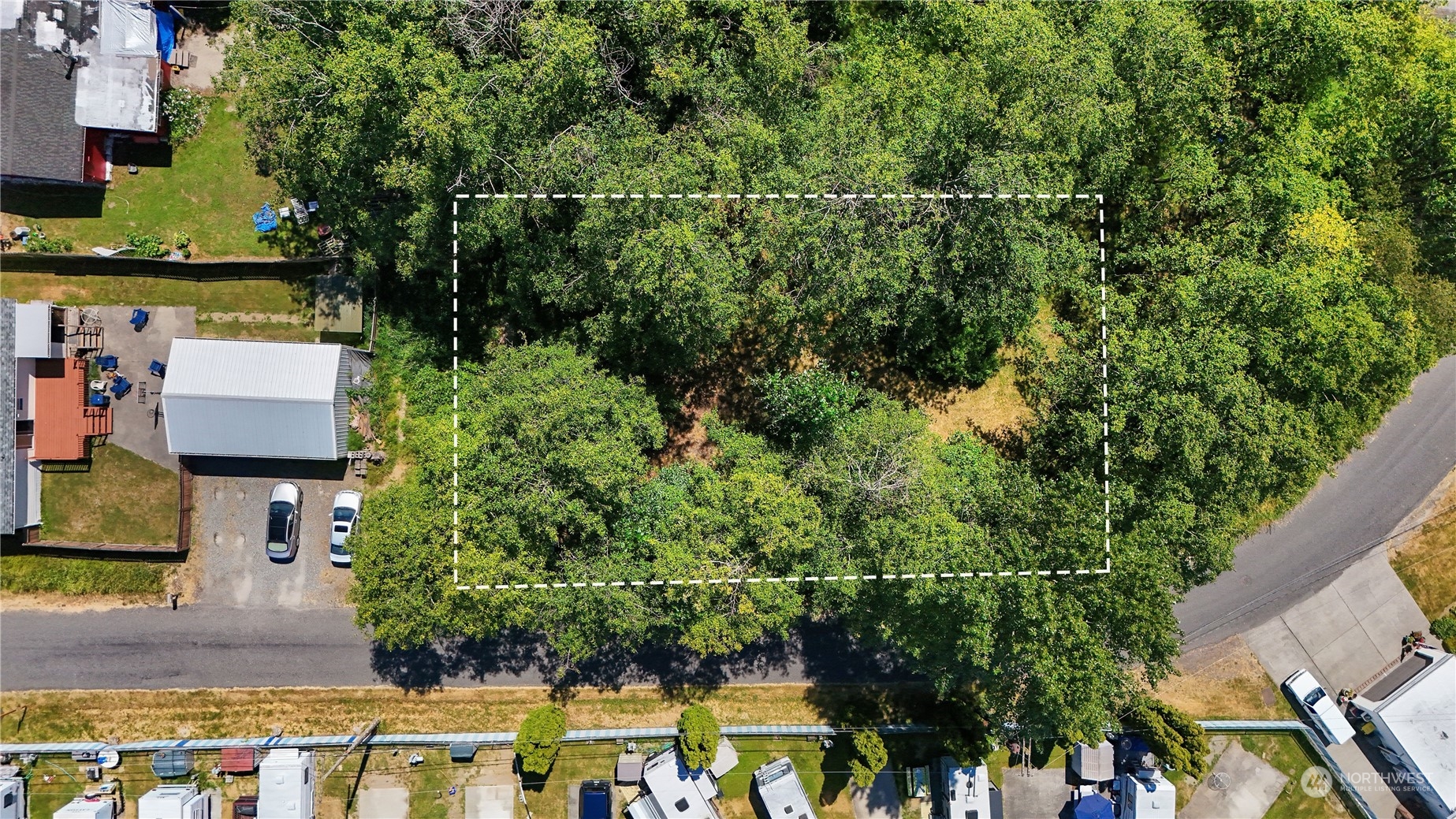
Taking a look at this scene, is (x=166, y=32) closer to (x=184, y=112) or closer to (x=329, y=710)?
(x=184, y=112)

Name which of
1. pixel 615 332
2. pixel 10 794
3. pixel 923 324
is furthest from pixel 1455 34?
pixel 10 794

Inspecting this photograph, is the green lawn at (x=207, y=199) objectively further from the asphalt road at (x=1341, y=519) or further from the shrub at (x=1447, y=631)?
the shrub at (x=1447, y=631)

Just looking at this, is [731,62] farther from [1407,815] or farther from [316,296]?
[1407,815]

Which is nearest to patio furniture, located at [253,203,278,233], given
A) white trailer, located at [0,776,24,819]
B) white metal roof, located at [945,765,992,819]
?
white trailer, located at [0,776,24,819]

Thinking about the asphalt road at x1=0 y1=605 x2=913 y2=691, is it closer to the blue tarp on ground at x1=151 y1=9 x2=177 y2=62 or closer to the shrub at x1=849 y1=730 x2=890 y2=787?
the shrub at x1=849 y1=730 x2=890 y2=787

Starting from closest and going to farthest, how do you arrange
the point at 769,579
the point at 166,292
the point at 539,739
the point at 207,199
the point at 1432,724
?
1. the point at 769,579
2. the point at 539,739
3. the point at 1432,724
4. the point at 166,292
5. the point at 207,199

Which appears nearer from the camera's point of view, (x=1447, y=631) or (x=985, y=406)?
(x=1447, y=631)

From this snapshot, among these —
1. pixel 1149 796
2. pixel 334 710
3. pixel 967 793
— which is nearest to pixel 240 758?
pixel 334 710
